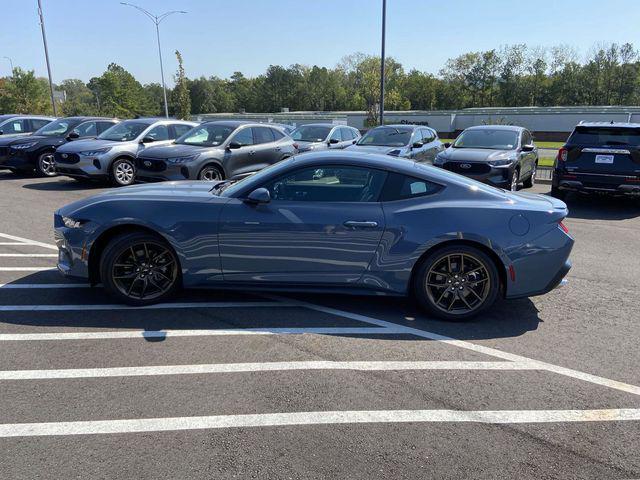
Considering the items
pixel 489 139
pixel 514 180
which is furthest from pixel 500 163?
pixel 489 139

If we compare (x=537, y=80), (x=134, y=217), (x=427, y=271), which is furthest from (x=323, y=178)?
(x=537, y=80)

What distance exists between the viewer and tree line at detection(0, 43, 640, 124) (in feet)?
247

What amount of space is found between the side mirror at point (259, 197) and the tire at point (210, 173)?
6668mm

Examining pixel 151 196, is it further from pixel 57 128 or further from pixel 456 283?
pixel 57 128

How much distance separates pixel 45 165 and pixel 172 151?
18.6 ft

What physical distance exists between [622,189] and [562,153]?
1.34 metres

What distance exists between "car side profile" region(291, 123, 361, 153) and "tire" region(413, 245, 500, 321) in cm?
1041

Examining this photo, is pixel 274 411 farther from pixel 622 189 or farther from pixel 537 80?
pixel 537 80

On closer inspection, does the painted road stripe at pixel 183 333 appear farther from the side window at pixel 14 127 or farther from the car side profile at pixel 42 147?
the side window at pixel 14 127

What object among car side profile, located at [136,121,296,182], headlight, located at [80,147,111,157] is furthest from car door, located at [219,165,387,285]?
headlight, located at [80,147,111,157]

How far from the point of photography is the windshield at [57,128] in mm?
14912

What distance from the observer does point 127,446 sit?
2.74 meters

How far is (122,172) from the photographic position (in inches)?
485

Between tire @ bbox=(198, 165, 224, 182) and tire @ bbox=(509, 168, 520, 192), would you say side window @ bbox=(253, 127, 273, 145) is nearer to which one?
tire @ bbox=(198, 165, 224, 182)
